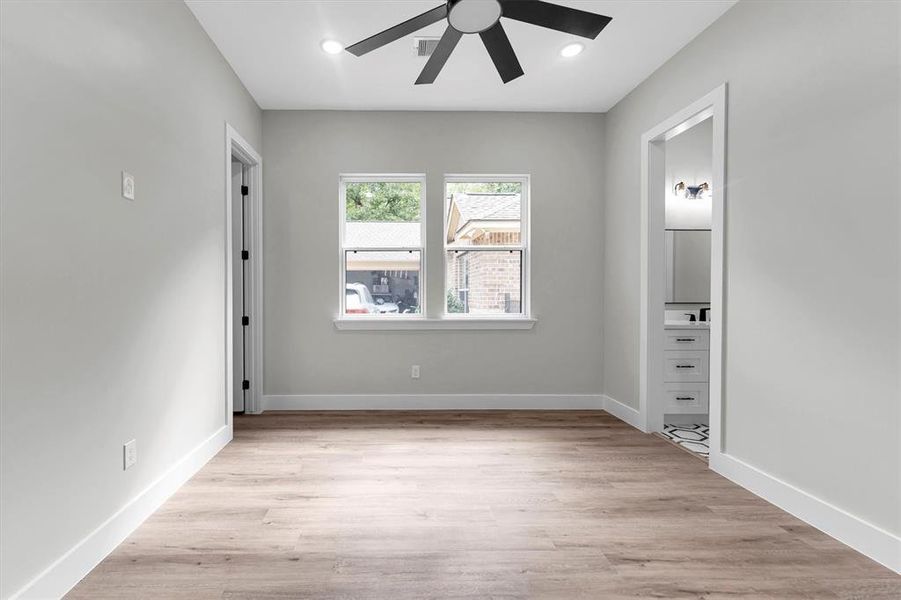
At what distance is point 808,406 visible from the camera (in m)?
2.33

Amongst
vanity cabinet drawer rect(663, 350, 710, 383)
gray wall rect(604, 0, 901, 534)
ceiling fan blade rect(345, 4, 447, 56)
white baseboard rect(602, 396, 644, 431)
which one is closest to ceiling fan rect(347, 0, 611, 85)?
ceiling fan blade rect(345, 4, 447, 56)

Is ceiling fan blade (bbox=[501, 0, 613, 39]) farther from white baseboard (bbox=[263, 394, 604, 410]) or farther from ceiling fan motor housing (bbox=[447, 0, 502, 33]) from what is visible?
white baseboard (bbox=[263, 394, 604, 410])

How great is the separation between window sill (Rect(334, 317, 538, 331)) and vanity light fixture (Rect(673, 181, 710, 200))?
1847 mm

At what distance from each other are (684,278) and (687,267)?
0.11 meters

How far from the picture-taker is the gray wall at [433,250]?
443cm

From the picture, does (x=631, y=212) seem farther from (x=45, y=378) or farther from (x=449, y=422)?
(x=45, y=378)

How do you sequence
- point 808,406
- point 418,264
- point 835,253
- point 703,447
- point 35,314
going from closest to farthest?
point 35,314, point 835,253, point 808,406, point 703,447, point 418,264

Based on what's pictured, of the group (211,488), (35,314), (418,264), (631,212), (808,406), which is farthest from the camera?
(418,264)

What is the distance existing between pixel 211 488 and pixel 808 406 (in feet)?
10.3

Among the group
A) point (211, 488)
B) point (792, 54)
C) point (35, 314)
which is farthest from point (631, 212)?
point (35, 314)

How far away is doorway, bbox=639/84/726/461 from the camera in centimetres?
296

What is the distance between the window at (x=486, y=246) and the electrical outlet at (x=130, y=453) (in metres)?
2.80

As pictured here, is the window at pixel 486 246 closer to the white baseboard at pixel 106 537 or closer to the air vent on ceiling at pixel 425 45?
the air vent on ceiling at pixel 425 45

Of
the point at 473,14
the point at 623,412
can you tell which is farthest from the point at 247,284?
the point at 623,412
